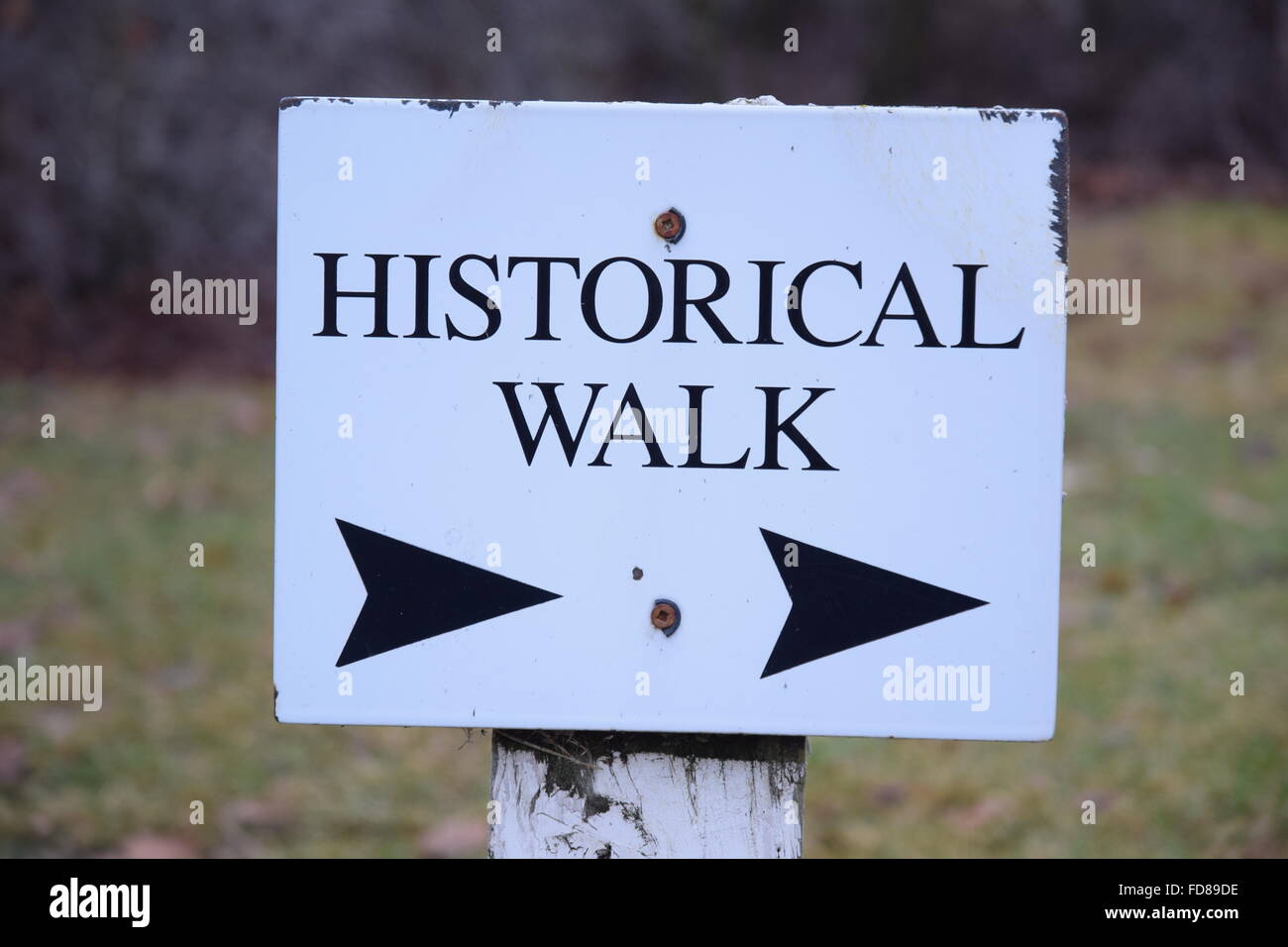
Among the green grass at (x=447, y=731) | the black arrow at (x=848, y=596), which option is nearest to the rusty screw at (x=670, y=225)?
the black arrow at (x=848, y=596)

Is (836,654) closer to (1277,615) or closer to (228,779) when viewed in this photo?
(228,779)

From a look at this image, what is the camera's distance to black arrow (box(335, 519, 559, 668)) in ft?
4.30

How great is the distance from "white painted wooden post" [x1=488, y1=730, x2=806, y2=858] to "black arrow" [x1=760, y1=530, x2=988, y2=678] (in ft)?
0.42

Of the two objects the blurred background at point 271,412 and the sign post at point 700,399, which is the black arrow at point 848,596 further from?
the blurred background at point 271,412

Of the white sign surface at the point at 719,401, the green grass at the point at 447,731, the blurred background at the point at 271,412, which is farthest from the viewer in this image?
the blurred background at the point at 271,412

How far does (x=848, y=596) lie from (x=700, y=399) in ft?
0.85

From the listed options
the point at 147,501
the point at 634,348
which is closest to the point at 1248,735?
the point at 634,348

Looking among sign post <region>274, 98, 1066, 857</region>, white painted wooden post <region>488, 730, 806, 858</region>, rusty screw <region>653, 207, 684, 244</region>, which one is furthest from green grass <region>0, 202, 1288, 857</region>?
rusty screw <region>653, 207, 684, 244</region>

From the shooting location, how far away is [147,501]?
4.98 meters

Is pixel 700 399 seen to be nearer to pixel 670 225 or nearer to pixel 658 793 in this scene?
pixel 670 225

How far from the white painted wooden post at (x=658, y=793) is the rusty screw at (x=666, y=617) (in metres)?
0.14

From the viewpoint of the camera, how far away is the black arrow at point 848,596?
130 cm

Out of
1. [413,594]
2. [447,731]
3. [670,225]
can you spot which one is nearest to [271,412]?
[447,731]

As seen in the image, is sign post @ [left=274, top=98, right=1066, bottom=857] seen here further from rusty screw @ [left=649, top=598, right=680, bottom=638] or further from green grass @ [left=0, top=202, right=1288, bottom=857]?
green grass @ [left=0, top=202, right=1288, bottom=857]
